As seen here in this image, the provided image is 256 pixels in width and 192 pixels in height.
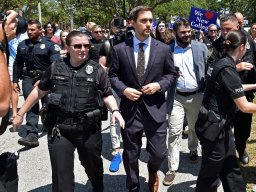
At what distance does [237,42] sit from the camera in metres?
3.02

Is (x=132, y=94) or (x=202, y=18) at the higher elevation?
(x=202, y=18)

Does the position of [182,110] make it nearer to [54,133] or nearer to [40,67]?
[54,133]

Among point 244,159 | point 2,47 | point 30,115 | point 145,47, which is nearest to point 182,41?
point 145,47

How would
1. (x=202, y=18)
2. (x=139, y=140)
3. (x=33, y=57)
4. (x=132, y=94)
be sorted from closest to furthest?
1. (x=132, y=94)
2. (x=139, y=140)
3. (x=33, y=57)
4. (x=202, y=18)

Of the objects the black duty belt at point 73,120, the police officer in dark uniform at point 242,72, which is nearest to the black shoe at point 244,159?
the police officer in dark uniform at point 242,72

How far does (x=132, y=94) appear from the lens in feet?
11.4

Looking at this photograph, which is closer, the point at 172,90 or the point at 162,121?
the point at 162,121

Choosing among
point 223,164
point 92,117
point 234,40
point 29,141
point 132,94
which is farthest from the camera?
point 29,141

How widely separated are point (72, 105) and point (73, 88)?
0.16m

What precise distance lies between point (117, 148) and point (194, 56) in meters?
1.64

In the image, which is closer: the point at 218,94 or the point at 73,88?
the point at 218,94

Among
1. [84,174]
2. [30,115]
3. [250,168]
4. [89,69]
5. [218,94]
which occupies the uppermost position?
[89,69]

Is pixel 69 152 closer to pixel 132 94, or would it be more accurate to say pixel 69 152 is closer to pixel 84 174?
pixel 132 94

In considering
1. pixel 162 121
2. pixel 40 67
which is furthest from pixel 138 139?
pixel 40 67
